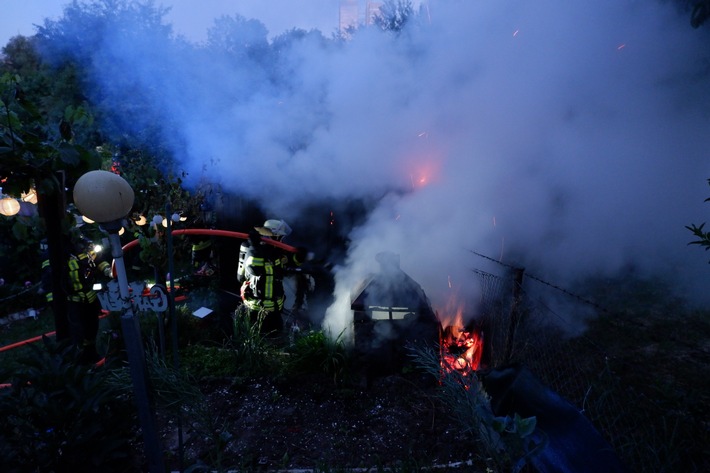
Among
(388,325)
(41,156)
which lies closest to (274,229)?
(388,325)

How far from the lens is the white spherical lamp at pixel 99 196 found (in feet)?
8.06

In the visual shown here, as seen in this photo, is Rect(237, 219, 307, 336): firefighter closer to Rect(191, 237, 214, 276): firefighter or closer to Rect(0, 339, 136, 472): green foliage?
Rect(0, 339, 136, 472): green foliage

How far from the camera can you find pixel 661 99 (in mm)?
9758

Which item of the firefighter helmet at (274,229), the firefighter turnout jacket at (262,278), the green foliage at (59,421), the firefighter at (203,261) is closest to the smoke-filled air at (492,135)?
the firefighter turnout jacket at (262,278)

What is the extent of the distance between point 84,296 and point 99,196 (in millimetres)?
4357

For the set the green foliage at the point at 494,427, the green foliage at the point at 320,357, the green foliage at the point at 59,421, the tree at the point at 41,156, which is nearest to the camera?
the green foliage at the point at 494,427

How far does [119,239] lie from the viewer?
2.61 metres

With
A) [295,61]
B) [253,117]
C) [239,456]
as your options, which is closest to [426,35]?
[295,61]

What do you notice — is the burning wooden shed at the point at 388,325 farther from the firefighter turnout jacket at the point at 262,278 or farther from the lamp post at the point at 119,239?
the lamp post at the point at 119,239

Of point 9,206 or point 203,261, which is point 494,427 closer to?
point 9,206

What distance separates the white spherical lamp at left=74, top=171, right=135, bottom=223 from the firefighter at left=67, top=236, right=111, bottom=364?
3825 mm

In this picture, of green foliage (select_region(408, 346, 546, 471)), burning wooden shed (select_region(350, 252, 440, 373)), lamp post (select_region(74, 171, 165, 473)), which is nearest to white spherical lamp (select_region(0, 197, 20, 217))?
lamp post (select_region(74, 171, 165, 473))

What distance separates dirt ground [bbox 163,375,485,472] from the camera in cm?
377

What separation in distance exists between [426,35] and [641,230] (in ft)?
23.3
